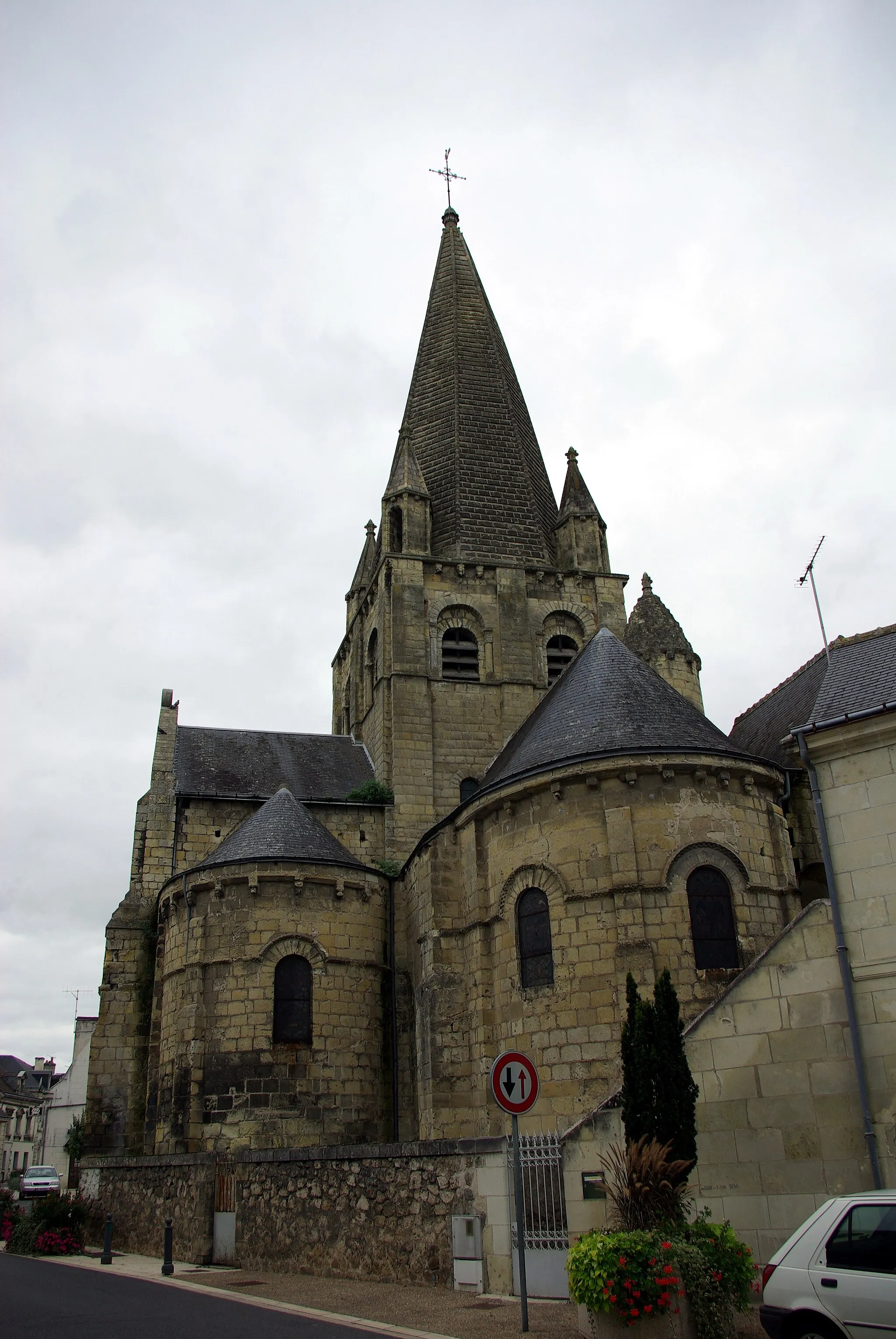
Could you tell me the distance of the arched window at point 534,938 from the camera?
50.6 feet

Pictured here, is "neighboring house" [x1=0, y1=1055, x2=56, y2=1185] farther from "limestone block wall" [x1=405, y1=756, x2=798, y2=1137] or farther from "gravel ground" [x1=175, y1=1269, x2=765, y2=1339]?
"gravel ground" [x1=175, y1=1269, x2=765, y2=1339]

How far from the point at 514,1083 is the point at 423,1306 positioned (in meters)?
2.48

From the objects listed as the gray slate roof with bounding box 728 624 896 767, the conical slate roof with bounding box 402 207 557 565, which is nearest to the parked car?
the conical slate roof with bounding box 402 207 557 565

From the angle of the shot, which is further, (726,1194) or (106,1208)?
(106,1208)

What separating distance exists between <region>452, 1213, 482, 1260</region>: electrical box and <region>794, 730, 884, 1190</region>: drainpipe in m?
3.75

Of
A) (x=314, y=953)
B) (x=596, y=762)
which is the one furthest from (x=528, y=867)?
(x=314, y=953)

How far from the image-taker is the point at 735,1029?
1095 cm

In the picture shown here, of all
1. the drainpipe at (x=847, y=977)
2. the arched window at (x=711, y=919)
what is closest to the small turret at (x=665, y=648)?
the arched window at (x=711, y=919)

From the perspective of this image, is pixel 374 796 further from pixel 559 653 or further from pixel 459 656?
pixel 559 653

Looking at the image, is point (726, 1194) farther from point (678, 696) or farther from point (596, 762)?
point (678, 696)

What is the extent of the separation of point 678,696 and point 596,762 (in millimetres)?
2949

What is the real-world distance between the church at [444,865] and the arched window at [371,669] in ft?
0.32

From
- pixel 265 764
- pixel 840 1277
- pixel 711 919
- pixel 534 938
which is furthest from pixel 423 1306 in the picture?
pixel 265 764

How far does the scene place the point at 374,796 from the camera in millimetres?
24547
